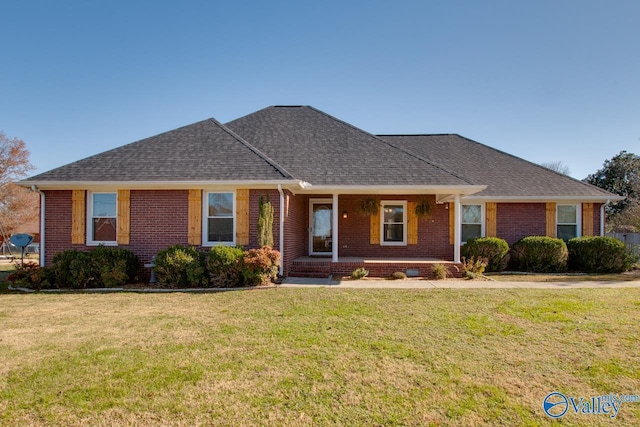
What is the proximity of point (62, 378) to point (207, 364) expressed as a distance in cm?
154

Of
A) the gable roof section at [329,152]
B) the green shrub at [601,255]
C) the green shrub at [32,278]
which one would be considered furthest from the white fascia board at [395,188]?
the green shrub at [32,278]

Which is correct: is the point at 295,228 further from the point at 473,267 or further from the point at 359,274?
the point at 473,267

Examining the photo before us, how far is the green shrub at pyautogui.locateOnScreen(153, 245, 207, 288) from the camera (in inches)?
373

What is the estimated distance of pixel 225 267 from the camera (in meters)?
9.56

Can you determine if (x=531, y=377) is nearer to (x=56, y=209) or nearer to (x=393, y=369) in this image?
(x=393, y=369)

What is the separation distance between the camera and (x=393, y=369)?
13.6ft

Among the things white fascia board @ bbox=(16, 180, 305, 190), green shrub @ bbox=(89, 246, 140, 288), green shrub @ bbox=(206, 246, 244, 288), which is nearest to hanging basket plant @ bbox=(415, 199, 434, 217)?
white fascia board @ bbox=(16, 180, 305, 190)

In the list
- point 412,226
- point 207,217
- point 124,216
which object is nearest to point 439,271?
point 412,226

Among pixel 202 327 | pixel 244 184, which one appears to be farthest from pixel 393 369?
pixel 244 184

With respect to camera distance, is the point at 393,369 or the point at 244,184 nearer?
the point at 393,369

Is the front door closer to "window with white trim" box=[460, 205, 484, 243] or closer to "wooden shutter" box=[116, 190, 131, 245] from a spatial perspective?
"window with white trim" box=[460, 205, 484, 243]

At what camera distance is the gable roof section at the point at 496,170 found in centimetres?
1373

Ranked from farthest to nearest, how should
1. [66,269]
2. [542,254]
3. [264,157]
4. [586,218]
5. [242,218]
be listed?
1. [586,218]
2. [542,254]
3. [264,157]
4. [242,218]
5. [66,269]

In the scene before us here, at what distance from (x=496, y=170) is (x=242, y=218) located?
11221 millimetres
